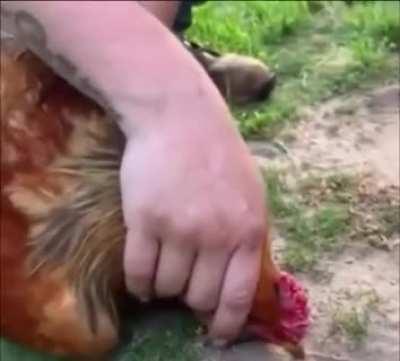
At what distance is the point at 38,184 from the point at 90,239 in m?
0.08

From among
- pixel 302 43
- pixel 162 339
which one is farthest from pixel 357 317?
pixel 302 43

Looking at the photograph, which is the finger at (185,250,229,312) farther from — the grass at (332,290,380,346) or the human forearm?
the grass at (332,290,380,346)

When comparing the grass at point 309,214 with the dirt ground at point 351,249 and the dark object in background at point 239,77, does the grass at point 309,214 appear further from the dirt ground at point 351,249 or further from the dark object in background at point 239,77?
the dark object in background at point 239,77

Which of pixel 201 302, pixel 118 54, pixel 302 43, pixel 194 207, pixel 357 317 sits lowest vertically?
pixel 302 43

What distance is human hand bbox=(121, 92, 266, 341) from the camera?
1503 millimetres

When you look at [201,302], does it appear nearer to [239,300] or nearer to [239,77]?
[239,300]

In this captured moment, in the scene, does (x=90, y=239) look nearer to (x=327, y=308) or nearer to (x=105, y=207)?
(x=105, y=207)

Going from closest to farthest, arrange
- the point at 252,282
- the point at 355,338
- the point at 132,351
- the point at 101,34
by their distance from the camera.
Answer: the point at 101,34 → the point at 252,282 → the point at 132,351 → the point at 355,338

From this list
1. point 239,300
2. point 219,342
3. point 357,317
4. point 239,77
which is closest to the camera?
point 239,300

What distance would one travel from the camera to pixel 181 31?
240 centimetres

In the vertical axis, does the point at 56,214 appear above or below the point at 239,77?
above

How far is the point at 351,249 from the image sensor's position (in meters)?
2.23

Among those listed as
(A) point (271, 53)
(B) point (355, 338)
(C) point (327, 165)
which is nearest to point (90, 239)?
(B) point (355, 338)

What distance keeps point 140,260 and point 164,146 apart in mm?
135
